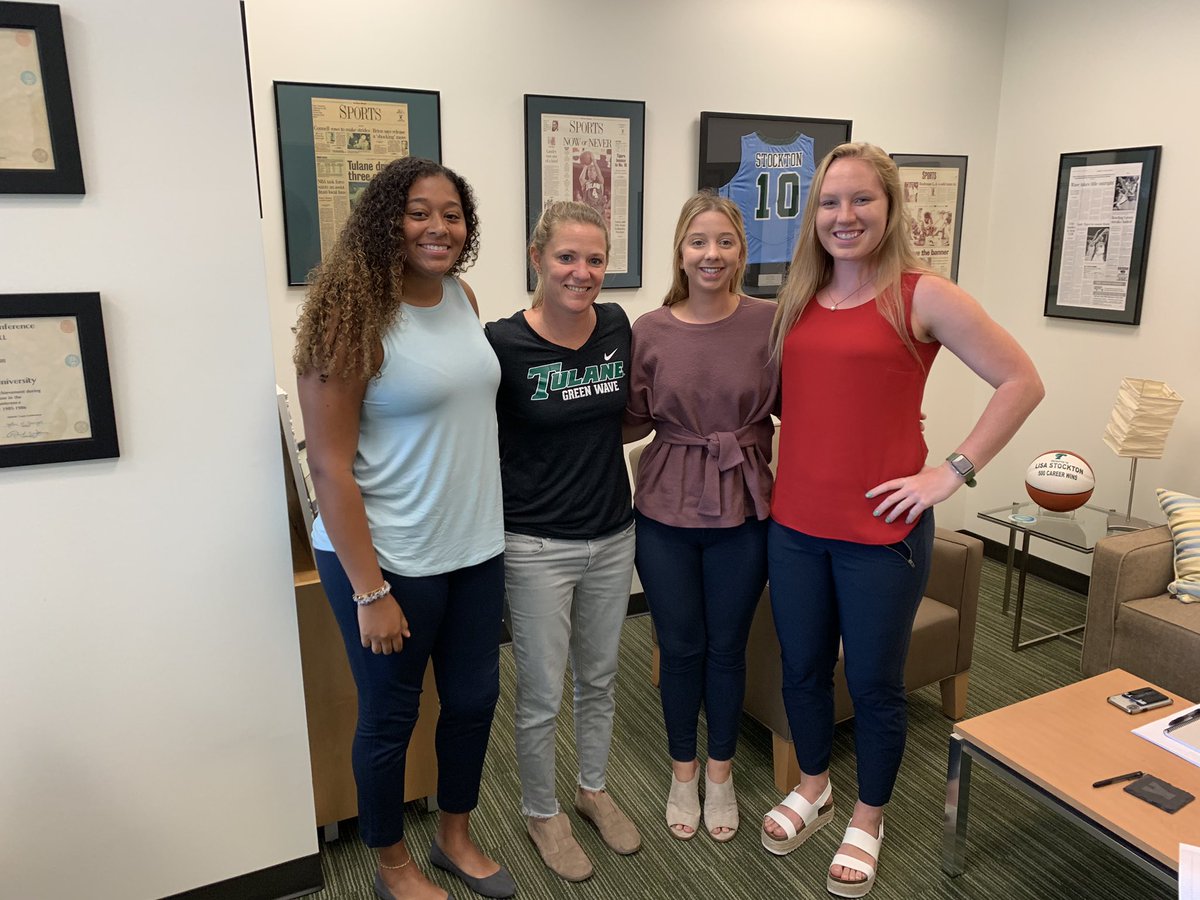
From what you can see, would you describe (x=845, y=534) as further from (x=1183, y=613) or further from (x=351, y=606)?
(x=1183, y=613)

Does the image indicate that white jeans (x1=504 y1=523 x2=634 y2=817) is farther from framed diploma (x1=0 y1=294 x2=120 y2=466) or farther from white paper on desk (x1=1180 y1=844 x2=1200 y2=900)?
white paper on desk (x1=1180 y1=844 x2=1200 y2=900)

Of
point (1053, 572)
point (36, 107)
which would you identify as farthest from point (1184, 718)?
point (36, 107)

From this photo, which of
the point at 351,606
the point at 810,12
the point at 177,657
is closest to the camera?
the point at 351,606

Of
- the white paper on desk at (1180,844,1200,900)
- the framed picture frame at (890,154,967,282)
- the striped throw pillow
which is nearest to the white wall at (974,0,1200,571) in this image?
the framed picture frame at (890,154,967,282)

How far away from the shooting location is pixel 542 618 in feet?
6.41

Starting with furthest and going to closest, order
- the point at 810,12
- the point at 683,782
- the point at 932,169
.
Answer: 1. the point at 932,169
2. the point at 810,12
3. the point at 683,782

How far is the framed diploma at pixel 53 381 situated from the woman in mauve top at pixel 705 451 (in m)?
1.07

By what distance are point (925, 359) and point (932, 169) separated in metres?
2.32

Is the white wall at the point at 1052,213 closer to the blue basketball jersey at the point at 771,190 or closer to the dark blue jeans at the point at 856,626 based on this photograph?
the blue basketball jersey at the point at 771,190

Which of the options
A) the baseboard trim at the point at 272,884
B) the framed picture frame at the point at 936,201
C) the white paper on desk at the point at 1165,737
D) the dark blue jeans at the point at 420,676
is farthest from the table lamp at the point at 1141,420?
the baseboard trim at the point at 272,884

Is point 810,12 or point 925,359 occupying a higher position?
point 810,12

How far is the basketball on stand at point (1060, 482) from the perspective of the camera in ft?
10.2

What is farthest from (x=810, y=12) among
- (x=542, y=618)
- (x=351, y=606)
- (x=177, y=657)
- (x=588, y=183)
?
(x=177, y=657)

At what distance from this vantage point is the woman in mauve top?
1.95 meters
